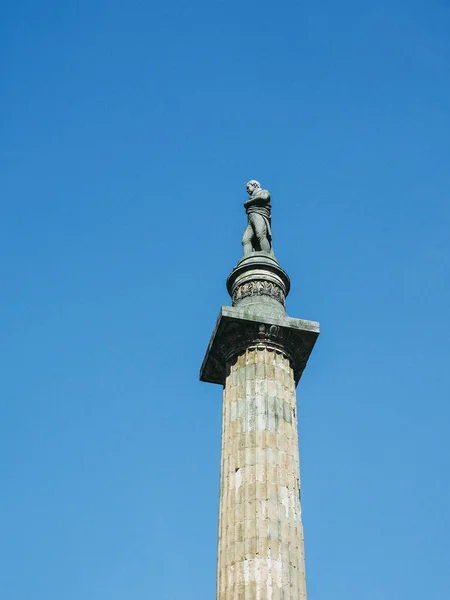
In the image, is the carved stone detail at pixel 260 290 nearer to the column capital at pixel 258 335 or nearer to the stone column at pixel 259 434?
the stone column at pixel 259 434

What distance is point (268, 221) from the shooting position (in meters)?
19.8

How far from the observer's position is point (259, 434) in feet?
50.3

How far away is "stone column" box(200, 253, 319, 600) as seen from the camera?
13758 mm

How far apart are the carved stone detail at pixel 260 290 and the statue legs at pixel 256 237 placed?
45.1 inches

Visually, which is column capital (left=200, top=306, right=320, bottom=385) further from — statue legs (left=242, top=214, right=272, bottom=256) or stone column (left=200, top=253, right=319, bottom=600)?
statue legs (left=242, top=214, right=272, bottom=256)

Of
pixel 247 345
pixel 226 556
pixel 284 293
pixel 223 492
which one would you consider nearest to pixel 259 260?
pixel 284 293

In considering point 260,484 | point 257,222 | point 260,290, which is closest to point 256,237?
point 257,222

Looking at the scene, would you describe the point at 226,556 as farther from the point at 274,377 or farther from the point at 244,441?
the point at 274,377

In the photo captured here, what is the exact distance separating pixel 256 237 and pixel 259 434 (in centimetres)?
555

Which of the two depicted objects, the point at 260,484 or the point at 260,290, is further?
the point at 260,290

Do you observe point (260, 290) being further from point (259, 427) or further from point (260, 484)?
point (260, 484)

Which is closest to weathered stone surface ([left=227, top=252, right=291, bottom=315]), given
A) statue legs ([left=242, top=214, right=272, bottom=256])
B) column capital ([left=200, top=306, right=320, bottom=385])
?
statue legs ([left=242, top=214, right=272, bottom=256])

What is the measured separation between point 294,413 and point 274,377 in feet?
2.61

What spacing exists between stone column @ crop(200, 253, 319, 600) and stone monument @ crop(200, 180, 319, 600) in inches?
Answer: 0.7
